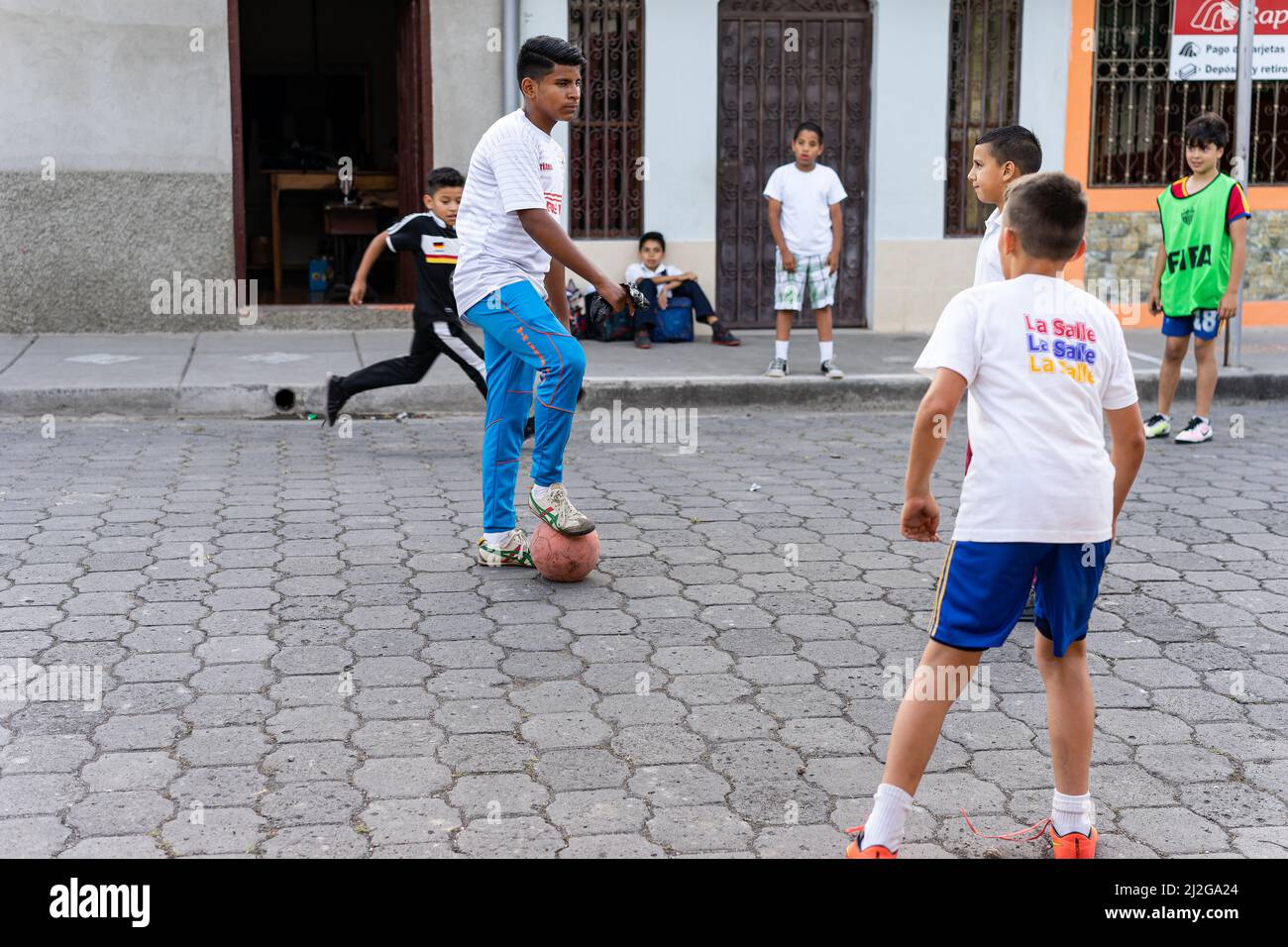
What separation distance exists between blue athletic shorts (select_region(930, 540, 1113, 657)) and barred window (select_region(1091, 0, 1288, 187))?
35.8 ft

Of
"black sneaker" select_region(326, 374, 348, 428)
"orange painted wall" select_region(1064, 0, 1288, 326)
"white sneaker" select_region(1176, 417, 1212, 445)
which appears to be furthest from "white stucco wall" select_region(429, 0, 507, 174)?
"white sneaker" select_region(1176, 417, 1212, 445)

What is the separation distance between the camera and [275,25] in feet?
59.0

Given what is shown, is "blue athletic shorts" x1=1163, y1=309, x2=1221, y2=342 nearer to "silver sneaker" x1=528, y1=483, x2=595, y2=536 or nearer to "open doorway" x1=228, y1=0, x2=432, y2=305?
"silver sneaker" x1=528, y1=483, x2=595, y2=536

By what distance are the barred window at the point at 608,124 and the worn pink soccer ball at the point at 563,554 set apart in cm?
726

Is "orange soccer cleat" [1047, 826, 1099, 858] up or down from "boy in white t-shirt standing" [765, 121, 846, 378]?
down

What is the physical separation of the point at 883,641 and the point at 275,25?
14.9 metres

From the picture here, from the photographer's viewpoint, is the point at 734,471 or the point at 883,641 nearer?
the point at 883,641

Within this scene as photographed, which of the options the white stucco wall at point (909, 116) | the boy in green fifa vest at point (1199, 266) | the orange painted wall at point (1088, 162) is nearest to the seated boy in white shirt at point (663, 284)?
the white stucco wall at point (909, 116)

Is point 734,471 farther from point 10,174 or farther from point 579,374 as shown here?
point 10,174

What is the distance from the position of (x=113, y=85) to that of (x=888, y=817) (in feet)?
33.8

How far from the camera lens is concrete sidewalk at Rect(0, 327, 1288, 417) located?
9.59 meters

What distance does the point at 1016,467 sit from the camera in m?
3.32

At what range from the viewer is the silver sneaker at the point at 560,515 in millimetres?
5711

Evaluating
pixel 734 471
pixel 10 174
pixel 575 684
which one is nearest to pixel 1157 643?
pixel 575 684
